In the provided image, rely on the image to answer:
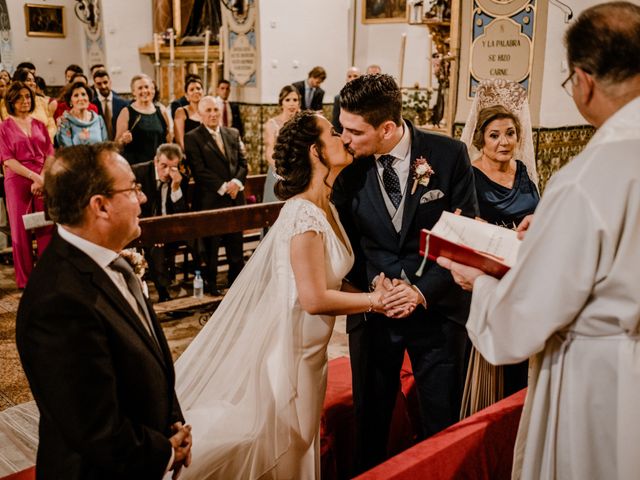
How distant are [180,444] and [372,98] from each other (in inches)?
54.9

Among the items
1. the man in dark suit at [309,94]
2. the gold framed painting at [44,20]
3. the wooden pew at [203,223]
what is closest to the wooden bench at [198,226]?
the wooden pew at [203,223]

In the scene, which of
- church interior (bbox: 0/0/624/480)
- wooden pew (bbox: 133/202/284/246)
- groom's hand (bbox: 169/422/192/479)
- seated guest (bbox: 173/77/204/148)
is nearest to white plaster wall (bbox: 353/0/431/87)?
church interior (bbox: 0/0/624/480)

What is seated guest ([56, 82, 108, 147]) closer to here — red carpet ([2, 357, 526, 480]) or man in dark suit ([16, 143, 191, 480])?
red carpet ([2, 357, 526, 480])

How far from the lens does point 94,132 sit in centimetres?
688

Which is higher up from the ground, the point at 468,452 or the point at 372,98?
the point at 372,98

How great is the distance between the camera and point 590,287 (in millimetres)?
1578

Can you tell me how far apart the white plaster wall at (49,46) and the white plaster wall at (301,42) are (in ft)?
21.2

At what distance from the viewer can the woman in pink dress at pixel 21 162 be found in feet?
20.3

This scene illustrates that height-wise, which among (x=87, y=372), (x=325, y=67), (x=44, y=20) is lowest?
(x=87, y=372)

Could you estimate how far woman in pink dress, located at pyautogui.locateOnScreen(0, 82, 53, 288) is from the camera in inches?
243

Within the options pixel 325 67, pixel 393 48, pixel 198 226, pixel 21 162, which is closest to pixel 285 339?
pixel 198 226

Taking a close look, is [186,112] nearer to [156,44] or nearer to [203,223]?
[203,223]

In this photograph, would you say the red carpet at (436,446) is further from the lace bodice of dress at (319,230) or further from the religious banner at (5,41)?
the religious banner at (5,41)

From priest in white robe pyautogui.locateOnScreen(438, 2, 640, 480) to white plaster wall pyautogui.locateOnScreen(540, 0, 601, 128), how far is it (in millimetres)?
4682
